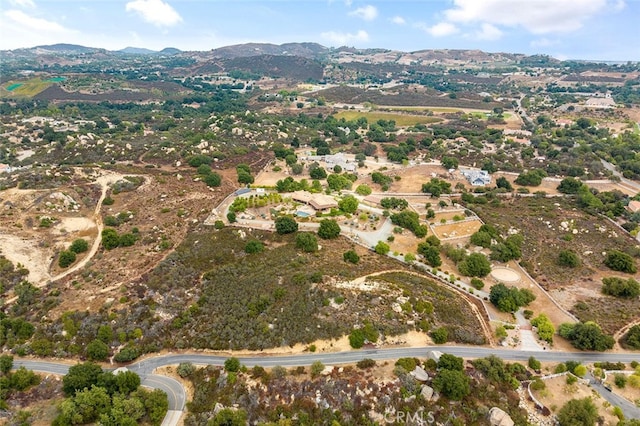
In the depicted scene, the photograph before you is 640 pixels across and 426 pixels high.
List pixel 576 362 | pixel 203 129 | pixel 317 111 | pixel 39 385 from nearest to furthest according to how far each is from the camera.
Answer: pixel 39 385, pixel 576 362, pixel 203 129, pixel 317 111

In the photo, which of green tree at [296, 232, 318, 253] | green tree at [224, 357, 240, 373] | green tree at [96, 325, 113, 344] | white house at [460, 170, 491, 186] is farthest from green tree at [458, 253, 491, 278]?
green tree at [96, 325, 113, 344]

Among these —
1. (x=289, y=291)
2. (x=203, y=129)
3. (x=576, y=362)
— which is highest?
(x=203, y=129)

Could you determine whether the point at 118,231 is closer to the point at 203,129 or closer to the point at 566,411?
the point at 566,411

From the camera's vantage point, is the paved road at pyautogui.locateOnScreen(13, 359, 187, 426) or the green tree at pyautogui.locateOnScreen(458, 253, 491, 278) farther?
the green tree at pyautogui.locateOnScreen(458, 253, 491, 278)

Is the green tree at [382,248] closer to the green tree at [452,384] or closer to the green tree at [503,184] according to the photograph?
the green tree at [452,384]

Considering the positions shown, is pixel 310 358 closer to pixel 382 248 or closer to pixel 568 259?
pixel 382 248

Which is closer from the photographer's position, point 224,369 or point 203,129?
point 224,369

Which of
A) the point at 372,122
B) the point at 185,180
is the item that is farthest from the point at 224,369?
the point at 372,122

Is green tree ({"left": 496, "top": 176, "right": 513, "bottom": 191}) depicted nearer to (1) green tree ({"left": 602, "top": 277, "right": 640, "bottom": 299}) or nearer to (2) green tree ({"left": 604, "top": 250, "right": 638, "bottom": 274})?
Result: (2) green tree ({"left": 604, "top": 250, "right": 638, "bottom": 274})
